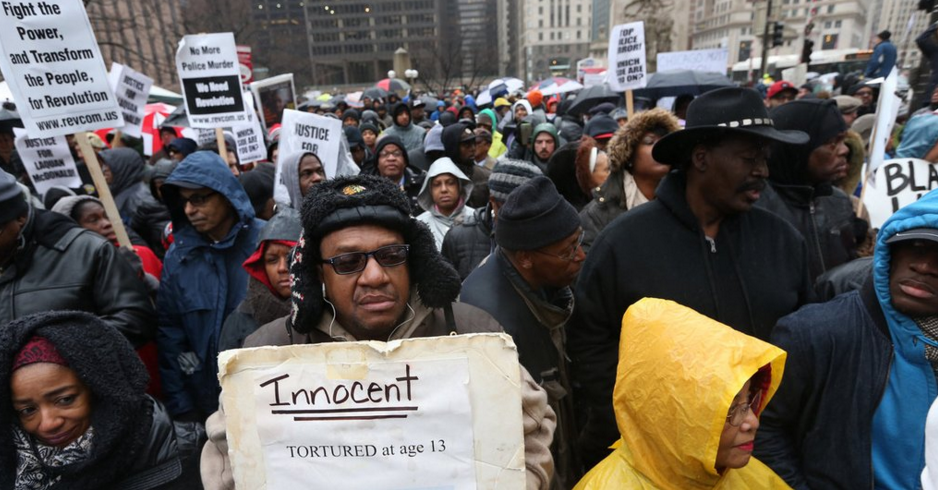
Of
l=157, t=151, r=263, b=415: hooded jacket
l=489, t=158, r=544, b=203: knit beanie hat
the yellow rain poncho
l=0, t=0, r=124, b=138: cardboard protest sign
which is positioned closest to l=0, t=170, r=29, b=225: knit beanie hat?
l=157, t=151, r=263, b=415: hooded jacket

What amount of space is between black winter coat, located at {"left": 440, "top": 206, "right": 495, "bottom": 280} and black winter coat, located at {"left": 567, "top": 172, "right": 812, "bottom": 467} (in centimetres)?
132

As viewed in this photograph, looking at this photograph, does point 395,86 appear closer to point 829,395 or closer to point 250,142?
point 250,142

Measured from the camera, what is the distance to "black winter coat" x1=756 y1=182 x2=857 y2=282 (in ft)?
8.80

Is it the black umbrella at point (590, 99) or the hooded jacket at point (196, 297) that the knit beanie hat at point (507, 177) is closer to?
the hooded jacket at point (196, 297)

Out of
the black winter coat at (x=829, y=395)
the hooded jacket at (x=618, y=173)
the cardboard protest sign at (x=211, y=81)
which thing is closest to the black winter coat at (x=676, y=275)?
the black winter coat at (x=829, y=395)

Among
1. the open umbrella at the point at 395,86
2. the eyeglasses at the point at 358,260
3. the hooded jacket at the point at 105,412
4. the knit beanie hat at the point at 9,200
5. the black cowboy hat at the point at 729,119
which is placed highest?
the black cowboy hat at the point at 729,119

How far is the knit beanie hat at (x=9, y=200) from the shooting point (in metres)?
2.27

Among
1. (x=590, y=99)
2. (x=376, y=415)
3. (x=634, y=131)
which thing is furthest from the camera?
(x=590, y=99)

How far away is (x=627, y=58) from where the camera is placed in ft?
21.7

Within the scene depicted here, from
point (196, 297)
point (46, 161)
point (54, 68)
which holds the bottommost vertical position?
point (196, 297)

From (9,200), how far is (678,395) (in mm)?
2842

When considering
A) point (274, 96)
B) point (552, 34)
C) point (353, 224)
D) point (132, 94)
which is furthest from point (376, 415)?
point (552, 34)

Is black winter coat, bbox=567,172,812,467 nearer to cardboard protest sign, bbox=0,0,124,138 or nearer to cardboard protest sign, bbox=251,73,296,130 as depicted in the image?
cardboard protest sign, bbox=0,0,124,138

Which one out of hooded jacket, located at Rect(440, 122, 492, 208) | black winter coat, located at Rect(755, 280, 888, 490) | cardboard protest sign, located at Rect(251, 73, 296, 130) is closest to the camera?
black winter coat, located at Rect(755, 280, 888, 490)
